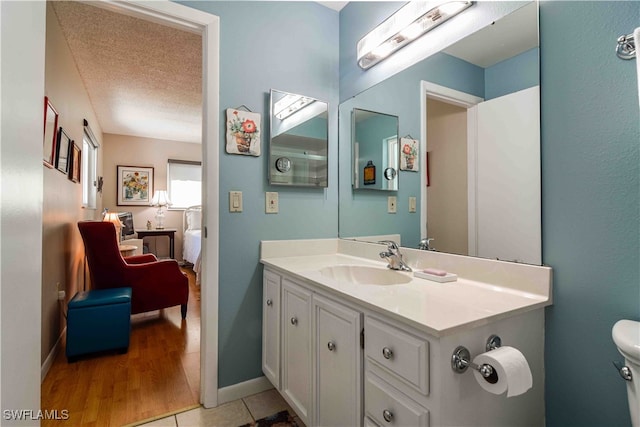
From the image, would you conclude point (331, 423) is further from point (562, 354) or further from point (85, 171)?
point (85, 171)

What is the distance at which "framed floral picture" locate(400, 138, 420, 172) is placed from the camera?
1.58 m

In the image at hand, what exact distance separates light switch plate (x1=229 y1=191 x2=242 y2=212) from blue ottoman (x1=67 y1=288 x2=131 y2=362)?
1319 millimetres

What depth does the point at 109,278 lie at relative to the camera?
2.52 meters

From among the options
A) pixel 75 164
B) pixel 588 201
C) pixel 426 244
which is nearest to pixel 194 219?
pixel 75 164

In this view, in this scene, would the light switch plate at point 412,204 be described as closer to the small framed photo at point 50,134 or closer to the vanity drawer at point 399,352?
the vanity drawer at point 399,352

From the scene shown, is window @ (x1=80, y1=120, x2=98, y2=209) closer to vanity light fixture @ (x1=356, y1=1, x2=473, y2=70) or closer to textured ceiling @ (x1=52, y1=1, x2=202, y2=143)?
textured ceiling @ (x1=52, y1=1, x2=202, y2=143)

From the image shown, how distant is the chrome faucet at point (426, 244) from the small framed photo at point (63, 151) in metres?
2.71

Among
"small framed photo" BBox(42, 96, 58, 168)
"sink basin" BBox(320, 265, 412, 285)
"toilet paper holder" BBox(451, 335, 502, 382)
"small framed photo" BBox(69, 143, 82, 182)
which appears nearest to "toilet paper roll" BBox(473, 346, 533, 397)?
"toilet paper holder" BBox(451, 335, 502, 382)

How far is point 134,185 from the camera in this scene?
549 cm

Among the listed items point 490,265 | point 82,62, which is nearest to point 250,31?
point 490,265

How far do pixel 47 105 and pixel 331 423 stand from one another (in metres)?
2.47

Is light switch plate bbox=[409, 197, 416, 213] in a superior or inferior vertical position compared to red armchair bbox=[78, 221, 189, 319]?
superior

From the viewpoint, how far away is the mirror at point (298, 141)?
1.81 m

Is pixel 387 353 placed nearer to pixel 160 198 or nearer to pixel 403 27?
pixel 403 27
